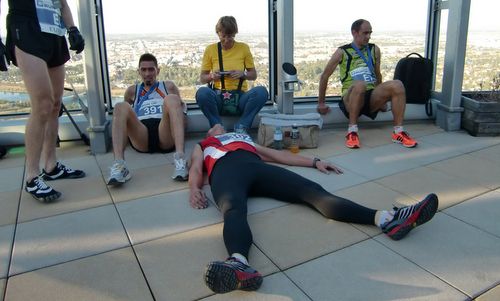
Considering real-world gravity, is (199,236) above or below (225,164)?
below

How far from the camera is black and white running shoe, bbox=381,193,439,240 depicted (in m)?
2.04

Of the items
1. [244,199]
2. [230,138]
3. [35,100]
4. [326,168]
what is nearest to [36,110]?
[35,100]

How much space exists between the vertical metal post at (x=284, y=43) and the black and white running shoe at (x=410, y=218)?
7.56 ft

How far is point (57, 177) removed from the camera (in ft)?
9.92

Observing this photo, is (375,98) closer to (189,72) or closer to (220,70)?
(220,70)

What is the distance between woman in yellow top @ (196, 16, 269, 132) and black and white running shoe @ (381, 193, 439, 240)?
6.50 ft

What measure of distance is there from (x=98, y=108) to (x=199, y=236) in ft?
6.51

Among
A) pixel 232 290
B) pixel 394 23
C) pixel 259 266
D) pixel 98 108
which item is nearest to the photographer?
pixel 232 290

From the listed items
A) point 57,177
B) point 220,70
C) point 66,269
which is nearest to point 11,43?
point 57,177

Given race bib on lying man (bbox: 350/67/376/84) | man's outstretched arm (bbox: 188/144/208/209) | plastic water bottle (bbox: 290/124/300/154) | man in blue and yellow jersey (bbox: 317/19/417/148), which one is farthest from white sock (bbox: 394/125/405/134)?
man's outstretched arm (bbox: 188/144/208/209)

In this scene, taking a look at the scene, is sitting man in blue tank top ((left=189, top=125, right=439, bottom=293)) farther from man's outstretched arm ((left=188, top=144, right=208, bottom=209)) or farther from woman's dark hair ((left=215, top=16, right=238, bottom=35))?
woman's dark hair ((left=215, top=16, right=238, bottom=35))

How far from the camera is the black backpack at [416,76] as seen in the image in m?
4.37

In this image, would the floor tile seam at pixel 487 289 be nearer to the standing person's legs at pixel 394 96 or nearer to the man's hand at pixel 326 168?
the man's hand at pixel 326 168

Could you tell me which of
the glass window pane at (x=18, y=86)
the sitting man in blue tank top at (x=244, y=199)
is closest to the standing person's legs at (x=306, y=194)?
the sitting man in blue tank top at (x=244, y=199)
